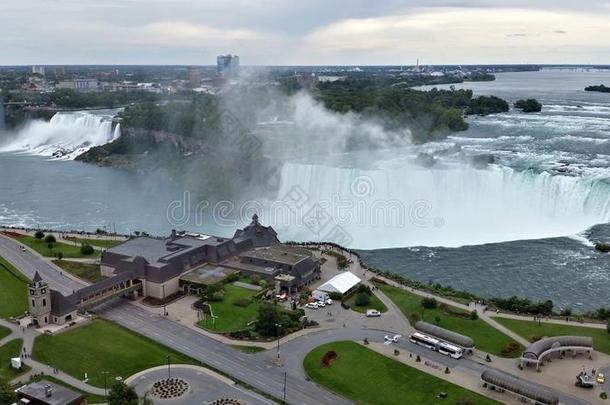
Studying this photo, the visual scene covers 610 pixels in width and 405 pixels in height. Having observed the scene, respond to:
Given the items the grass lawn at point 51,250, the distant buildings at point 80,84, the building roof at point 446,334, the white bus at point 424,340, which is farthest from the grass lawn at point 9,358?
the distant buildings at point 80,84

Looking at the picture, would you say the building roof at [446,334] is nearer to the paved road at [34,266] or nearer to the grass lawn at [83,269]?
the grass lawn at [83,269]

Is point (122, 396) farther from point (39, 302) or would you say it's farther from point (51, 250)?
point (51, 250)

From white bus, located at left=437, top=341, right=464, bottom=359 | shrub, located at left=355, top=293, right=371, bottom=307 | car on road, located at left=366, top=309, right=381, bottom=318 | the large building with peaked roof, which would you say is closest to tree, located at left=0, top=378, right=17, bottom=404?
the large building with peaked roof

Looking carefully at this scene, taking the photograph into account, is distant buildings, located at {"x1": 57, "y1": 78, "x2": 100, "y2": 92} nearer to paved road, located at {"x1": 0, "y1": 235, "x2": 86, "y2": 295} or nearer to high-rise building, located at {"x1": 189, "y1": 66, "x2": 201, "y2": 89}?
high-rise building, located at {"x1": 189, "y1": 66, "x2": 201, "y2": 89}

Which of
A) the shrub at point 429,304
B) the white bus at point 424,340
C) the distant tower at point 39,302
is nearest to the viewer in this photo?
the white bus at point 424,340

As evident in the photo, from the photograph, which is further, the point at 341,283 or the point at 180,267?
the point at 180,267

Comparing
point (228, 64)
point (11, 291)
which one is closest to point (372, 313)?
point (11, 291)
